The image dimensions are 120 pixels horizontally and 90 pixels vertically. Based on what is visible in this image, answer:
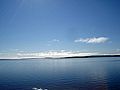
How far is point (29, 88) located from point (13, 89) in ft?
21.2

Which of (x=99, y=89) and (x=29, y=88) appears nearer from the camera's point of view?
(x=99, y=89)

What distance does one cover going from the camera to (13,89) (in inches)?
2657

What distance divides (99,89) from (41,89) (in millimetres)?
22494

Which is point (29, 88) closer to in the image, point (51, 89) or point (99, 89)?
point (51, 89)

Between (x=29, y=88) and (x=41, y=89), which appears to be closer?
(x=41, y=89)

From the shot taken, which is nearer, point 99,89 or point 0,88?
point 99,89

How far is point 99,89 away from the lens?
63812 millimetres

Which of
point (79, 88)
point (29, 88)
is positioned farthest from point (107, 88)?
point (29, 88)

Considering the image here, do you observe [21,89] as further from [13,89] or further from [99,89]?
[99,89]

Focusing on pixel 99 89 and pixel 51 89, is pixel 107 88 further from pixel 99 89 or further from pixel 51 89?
pixel 51 89

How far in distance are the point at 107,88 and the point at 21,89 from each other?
34.7 meters

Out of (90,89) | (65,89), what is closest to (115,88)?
(90,89)

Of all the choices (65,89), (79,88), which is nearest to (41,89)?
(65,89)

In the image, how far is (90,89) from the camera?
64500 millimetres
